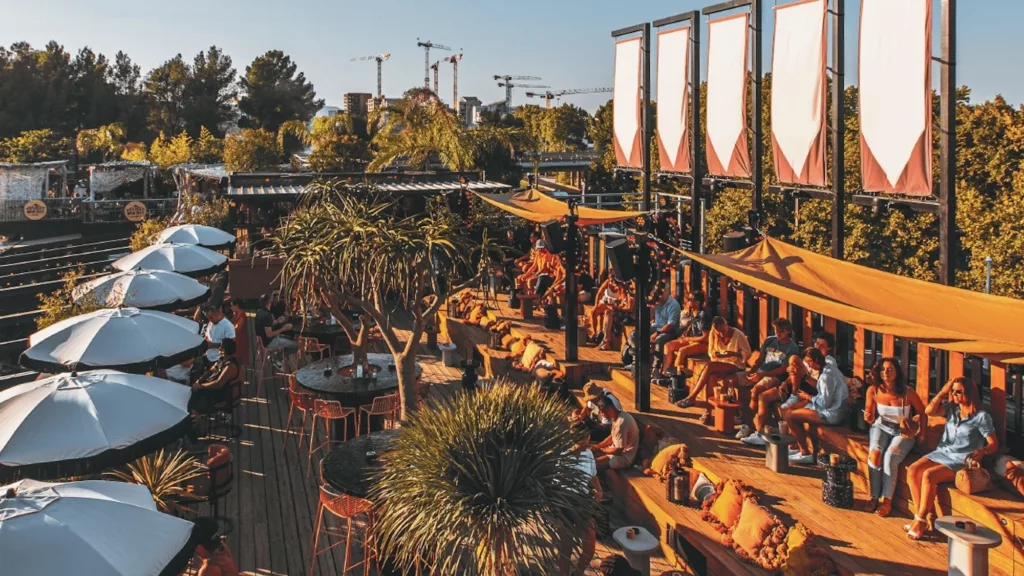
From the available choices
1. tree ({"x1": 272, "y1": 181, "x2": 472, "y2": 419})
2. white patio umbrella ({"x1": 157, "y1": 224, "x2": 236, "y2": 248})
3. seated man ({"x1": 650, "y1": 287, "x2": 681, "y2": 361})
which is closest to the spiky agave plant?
tree ({"x1": 272, "y1": 181, "x2": 472, "y2": 419})

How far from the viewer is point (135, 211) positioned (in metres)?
29.9

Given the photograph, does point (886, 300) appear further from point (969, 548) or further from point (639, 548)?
point (639, 548)

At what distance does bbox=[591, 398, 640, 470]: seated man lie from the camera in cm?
716

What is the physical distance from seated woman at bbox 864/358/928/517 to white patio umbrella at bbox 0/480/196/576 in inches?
186

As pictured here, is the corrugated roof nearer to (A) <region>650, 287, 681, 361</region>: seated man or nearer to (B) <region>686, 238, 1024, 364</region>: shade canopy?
(A) <region>650, 287, 681, 361</region>: seated man

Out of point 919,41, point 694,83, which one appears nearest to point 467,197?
point 694,83

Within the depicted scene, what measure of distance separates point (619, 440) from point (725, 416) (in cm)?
124

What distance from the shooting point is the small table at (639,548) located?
5.57m

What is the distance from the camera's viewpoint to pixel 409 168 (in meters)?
29.5

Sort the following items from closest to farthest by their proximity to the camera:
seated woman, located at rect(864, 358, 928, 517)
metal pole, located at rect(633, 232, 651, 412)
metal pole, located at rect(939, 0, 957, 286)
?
seated woman, located at rect(864, 358, 928, 517) < metal pole, located at rect(939, 0, 957, 286) < metal pole, located at rect(633, 232, 651, 412)

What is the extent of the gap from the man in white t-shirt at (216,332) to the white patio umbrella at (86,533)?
17.9 feet

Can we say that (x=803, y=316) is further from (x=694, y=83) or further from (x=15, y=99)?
(x=15, y=99)

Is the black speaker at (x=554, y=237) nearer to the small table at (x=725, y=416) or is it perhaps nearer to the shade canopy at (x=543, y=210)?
the shade canopy at (x=543, y=210)

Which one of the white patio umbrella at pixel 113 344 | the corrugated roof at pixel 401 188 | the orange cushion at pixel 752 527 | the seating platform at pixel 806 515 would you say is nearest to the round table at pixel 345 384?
the white patio umbrella at pixel 113 344
